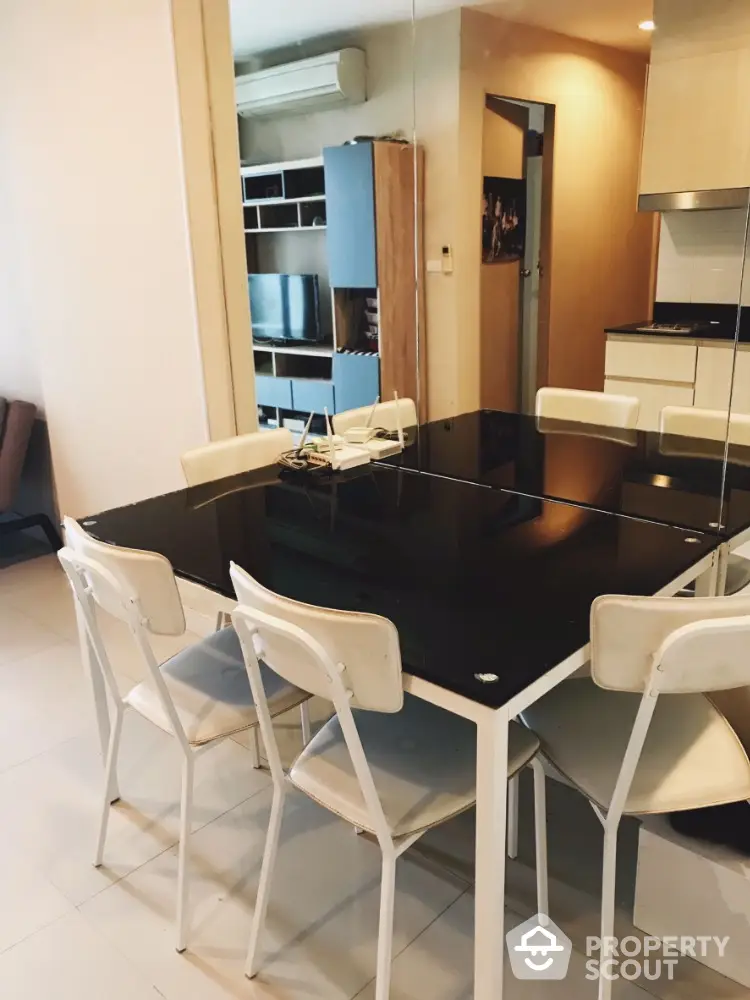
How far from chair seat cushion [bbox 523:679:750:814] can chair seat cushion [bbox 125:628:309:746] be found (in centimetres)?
56

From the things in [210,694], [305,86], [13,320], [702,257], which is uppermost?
[305,86]

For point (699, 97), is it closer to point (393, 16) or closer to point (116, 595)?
point (393, 16)

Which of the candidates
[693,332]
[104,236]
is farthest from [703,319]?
[104,236]

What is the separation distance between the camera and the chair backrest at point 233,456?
2.27 metres

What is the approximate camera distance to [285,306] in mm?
3359

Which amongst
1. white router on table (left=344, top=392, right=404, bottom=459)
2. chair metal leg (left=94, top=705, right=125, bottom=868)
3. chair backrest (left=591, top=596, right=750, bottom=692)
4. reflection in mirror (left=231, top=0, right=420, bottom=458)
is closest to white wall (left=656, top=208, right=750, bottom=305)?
white router on table (left=344, top=392, right=404, bottom=459)

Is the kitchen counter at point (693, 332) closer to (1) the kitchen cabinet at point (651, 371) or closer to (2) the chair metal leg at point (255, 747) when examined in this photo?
(1) the kitchen cabinet at point (651, 371)

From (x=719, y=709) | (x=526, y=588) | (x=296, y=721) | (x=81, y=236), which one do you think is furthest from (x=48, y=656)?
(x=719, y=709)

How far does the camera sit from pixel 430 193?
2682 mm

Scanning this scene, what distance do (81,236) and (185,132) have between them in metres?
0.81

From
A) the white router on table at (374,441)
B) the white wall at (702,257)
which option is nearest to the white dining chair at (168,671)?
the white router on table at (374,441)

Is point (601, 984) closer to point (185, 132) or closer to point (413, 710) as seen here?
point (413, 710)
